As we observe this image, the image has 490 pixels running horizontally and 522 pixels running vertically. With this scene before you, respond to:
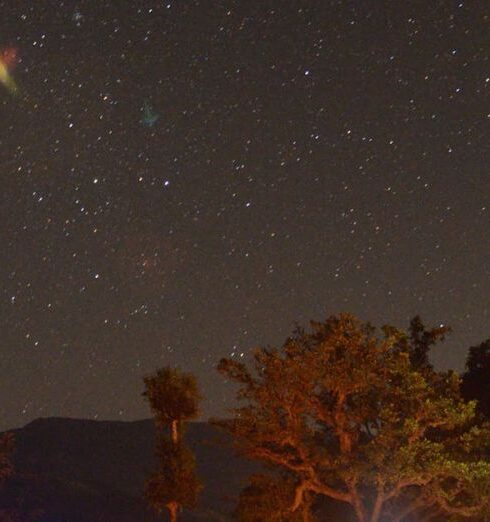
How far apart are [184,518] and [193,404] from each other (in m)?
45.9

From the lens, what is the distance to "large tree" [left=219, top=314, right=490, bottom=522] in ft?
74.7

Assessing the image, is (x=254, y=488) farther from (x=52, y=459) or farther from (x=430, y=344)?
(x=52, y=459)

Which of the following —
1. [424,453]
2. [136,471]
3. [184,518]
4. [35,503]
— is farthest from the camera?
[136,471]

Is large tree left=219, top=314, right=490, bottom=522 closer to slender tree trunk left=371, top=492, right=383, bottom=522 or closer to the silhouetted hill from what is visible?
slender tree trunk left=371, top=492, right=383, bottom=522

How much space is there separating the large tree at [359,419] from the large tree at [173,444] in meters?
1.12

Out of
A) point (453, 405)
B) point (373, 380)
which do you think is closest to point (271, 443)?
point (373, 380)

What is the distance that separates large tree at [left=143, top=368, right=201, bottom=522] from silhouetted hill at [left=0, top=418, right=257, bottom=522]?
892 inches

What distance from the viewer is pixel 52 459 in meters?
98.1

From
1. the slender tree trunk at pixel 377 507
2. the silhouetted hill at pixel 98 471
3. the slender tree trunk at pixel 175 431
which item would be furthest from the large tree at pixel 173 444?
the silhouetted hill at pixel 98 471

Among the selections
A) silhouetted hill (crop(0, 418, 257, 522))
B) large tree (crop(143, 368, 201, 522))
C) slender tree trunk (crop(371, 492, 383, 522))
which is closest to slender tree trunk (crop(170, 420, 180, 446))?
large tree (crop(143, 368, 201, 522))

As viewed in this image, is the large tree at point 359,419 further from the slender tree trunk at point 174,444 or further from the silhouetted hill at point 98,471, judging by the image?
the silhouetted hill at point 98,471

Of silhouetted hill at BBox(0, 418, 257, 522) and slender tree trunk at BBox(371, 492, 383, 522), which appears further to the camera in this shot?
silhouetted hill at BBox(0, 418, 257, 522)

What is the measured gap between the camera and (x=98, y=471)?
95500 millimetres

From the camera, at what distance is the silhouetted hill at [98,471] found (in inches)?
2603
